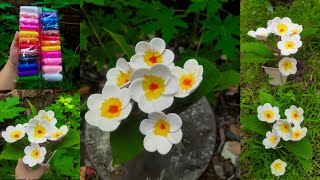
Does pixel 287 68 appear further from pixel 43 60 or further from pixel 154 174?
pixel 43 60

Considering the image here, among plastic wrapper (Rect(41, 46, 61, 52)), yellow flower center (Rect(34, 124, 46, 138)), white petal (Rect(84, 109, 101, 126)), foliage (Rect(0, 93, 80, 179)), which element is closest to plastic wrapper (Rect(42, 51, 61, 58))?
plastic wrapper (Rect(41, 46, 61, 52))

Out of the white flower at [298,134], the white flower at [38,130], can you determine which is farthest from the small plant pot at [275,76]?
the white flower at [38,130]

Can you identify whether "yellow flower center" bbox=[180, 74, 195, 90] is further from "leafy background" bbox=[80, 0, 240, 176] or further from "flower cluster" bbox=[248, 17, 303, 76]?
"flower cluster" bbox=[248, 17, 303, 76]

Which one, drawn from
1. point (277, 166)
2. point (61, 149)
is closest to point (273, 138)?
point (277, 166)

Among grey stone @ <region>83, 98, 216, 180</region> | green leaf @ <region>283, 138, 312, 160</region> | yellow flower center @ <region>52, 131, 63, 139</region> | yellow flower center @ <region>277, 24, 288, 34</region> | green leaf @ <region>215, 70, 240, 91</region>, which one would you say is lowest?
grey stone @ <region>83, 98, 216, 180</region>

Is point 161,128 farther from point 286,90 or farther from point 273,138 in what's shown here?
point 286,90

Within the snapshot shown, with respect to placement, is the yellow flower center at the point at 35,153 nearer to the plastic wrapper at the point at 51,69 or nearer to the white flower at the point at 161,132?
the plastic wrapper at the point at 51,69

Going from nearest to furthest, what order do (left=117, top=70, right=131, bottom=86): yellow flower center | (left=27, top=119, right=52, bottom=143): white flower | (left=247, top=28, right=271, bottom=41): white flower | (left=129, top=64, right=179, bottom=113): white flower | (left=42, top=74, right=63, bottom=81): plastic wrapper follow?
1. (left=129, top=64, right=179, bottom=113): white flower
2. (left=117, top=70, right=131, bottom=86): yellow flower center
3. (left=27, top=119, right=52, bottom=143): white flower
4. (left=42, top=74, right=63, bottom=81): plastic wrapper
5. (left=247, top=28, right=271, bottom=41): white flower
